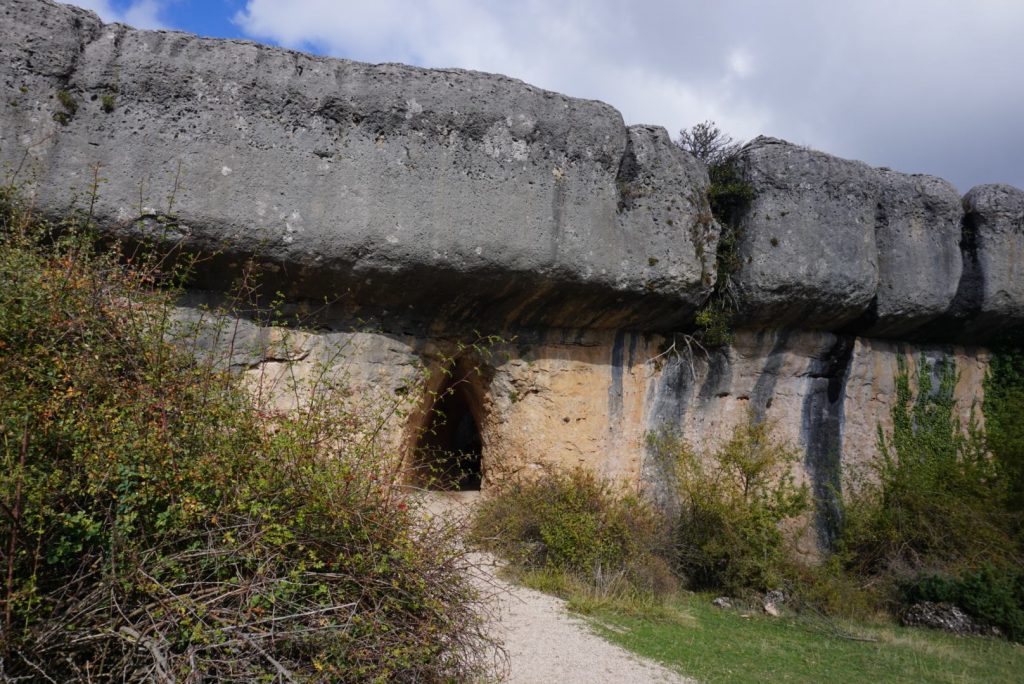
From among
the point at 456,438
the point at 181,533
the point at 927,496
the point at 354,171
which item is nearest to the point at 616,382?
the point at 354,171

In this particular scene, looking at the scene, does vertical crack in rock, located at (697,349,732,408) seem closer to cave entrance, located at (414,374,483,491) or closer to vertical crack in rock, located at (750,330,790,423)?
vertical crack in rock, located at (750,330,790,423)

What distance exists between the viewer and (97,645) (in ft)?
10.2

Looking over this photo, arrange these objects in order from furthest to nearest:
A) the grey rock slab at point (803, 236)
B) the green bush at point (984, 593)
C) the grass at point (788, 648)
Answer: the grey rock slab at point (803, 236)
the green bush at point (984, 593)
the grass at point (788, 648)

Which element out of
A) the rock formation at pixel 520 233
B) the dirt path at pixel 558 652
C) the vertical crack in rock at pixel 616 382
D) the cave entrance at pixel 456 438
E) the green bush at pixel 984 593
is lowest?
the dirt path at pixel 558 652

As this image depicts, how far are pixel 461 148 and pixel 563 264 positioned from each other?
4.30 ft

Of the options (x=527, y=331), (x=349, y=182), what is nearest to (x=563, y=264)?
(x=527, y=331)

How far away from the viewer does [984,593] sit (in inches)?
294

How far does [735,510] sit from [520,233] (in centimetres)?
333

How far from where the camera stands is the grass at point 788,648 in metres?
5.45

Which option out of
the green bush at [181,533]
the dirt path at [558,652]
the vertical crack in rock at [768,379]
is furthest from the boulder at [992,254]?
the green bush at [181,533]

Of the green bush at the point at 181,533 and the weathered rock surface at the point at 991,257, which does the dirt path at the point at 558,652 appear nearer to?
the green bush at the point at 181,533

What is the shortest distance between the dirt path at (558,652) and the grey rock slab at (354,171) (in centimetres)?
241

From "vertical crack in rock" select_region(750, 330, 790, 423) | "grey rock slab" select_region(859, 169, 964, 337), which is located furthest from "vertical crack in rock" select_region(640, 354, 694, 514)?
"grey rock slab" select_region(859, 169, 964, 337)

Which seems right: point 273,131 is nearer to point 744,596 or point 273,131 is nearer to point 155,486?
point 155,486
